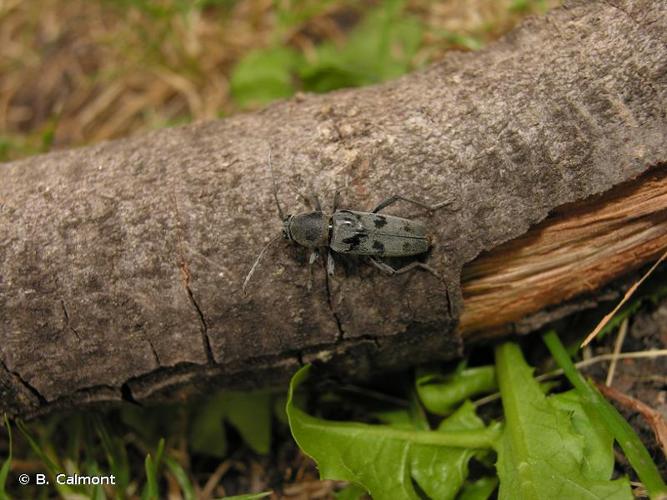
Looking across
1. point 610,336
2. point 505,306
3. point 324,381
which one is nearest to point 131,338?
point 324,381

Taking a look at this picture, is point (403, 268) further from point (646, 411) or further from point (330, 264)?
point (646, 411)

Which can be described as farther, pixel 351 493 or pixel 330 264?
pixel 351 493

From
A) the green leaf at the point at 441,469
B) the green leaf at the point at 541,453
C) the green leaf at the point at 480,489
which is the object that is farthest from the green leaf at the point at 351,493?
the green leaf at the point at 541,453

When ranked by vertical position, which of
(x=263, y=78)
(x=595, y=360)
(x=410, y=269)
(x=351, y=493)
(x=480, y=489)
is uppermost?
(x=263, y=78)

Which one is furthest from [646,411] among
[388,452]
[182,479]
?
[182,479]

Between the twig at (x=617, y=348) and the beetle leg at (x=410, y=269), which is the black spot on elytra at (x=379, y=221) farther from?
the twig at (x=617, y=348)

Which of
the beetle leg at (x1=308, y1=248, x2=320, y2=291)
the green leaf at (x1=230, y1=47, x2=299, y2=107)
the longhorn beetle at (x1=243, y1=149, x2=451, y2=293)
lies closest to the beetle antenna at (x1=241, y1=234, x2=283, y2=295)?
the longhorn beetle at (x1=243, y1=149, x2=451, y2=293)

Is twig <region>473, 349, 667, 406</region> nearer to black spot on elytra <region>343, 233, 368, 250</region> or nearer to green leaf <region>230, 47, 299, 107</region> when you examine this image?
black spot on elytra <region>343, 233, 368, 250</region>
